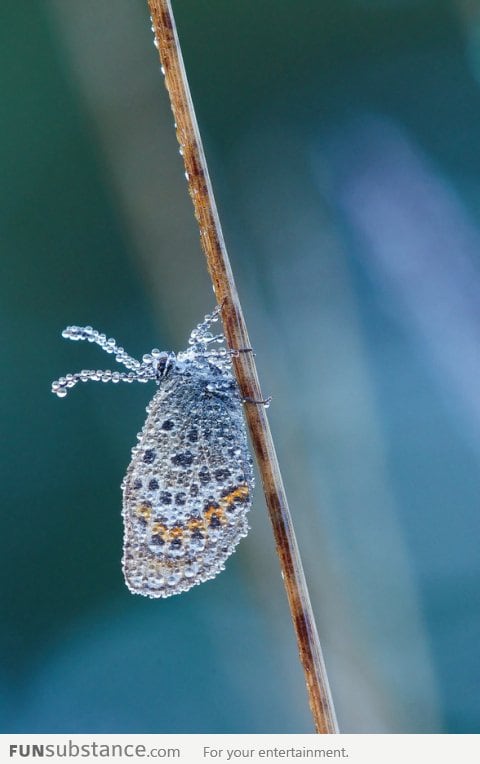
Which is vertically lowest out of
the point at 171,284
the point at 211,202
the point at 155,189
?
the point at 211,202

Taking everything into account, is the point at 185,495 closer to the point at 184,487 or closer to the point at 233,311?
the point at 184,487

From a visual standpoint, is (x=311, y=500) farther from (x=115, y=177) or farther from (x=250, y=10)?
(x=250, y=10)

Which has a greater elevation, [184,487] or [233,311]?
[233,311]

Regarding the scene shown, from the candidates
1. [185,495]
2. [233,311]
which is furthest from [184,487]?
[233,311]

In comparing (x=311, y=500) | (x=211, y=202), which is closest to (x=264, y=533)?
(x=311, y=500)
